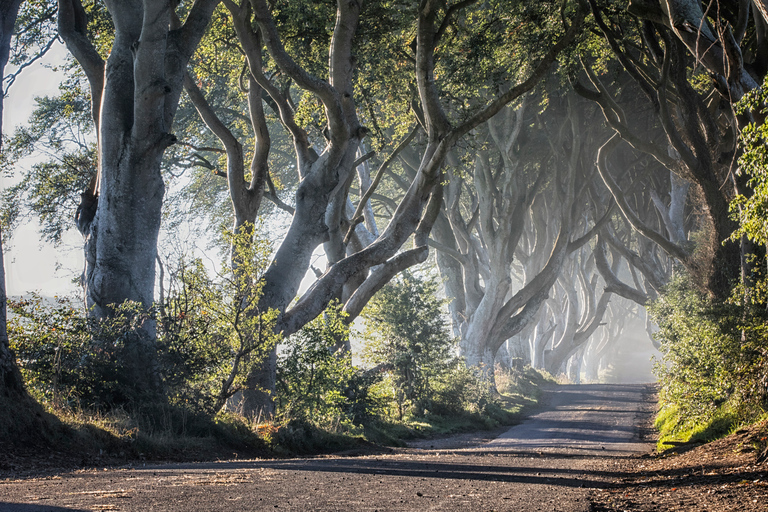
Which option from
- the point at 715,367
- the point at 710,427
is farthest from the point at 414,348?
the point at 710,427

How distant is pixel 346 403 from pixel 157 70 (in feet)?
24.6

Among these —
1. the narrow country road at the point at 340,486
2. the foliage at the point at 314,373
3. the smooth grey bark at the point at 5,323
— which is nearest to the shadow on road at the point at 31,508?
the narrow country road at the point at 340,486

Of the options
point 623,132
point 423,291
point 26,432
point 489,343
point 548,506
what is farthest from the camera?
point 489,343

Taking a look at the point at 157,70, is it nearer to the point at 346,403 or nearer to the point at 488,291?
the point at 346,403

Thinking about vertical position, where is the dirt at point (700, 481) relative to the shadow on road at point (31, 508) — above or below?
below

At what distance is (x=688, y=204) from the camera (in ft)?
72.4

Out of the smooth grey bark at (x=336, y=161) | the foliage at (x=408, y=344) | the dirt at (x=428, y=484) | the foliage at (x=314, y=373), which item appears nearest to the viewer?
the dirt at (x=428, y=484)

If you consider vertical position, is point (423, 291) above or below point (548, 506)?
above

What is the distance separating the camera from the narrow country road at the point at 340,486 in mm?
4043

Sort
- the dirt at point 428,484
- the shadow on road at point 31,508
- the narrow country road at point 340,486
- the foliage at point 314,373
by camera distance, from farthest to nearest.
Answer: the foliage at point 314,373 → the dirt at point 428,484 → the narrow country road at point 340,486 → the shadow on road at point 31,508

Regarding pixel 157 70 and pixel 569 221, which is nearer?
pixel 157 70

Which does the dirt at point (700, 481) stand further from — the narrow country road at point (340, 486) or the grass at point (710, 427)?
the grass at point (710, 427)

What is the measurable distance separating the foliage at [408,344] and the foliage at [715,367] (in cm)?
610

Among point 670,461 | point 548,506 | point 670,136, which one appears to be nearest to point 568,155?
point 670,136
